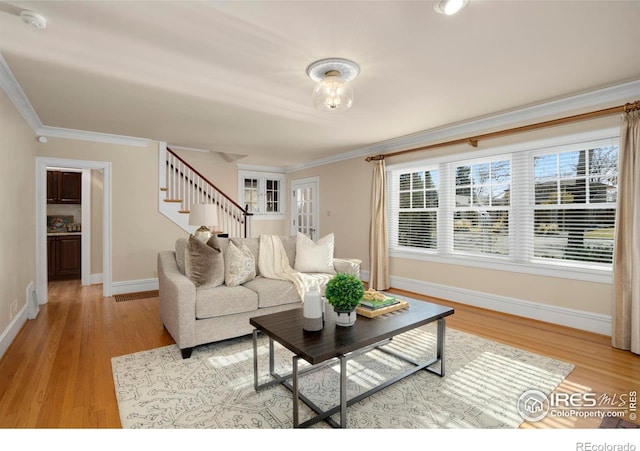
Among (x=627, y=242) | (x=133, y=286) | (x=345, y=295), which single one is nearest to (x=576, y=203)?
(x=627, y=242)

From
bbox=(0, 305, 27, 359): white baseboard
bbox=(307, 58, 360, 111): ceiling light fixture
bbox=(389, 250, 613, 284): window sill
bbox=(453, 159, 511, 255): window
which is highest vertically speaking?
bbox=(307, 58, 360, 111): ceiling light fixture

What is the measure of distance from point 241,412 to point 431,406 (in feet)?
3.93

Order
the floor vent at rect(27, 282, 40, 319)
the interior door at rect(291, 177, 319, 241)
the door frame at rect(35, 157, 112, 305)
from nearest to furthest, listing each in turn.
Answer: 1. the floor vent at rect(27, 282, 40, 319)
2. the door frame at rect(35, 157, 112, 305)
3. the interior door at rect(291, 177, 319, 241)

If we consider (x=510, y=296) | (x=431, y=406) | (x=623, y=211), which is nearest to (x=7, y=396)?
(x=431, y=406)

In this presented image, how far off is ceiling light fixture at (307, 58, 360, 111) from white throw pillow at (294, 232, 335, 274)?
5.51 ft

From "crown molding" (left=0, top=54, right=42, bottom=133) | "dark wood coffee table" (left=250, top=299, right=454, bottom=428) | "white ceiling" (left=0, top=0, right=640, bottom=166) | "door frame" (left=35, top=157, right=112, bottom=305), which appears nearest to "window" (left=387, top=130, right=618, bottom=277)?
"white ceiling" (left=0, top=0, right=640, bottom=166)

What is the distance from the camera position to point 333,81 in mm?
2734

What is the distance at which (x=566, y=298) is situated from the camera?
140 inches

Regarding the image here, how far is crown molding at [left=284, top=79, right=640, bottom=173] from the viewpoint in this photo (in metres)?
3.14

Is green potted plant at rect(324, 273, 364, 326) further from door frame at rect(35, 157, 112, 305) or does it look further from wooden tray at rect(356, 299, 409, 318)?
door frame at rect(35, 157, 112, 305)

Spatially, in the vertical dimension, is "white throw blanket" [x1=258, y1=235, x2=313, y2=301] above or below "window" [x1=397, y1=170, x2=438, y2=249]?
below

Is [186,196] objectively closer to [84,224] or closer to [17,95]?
[84,224]

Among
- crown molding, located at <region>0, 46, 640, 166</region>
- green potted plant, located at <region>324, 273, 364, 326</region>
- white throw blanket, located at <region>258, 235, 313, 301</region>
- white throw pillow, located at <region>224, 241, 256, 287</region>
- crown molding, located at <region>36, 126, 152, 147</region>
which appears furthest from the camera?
crown molding, located at <region>36, 126, 152, 147</region>
